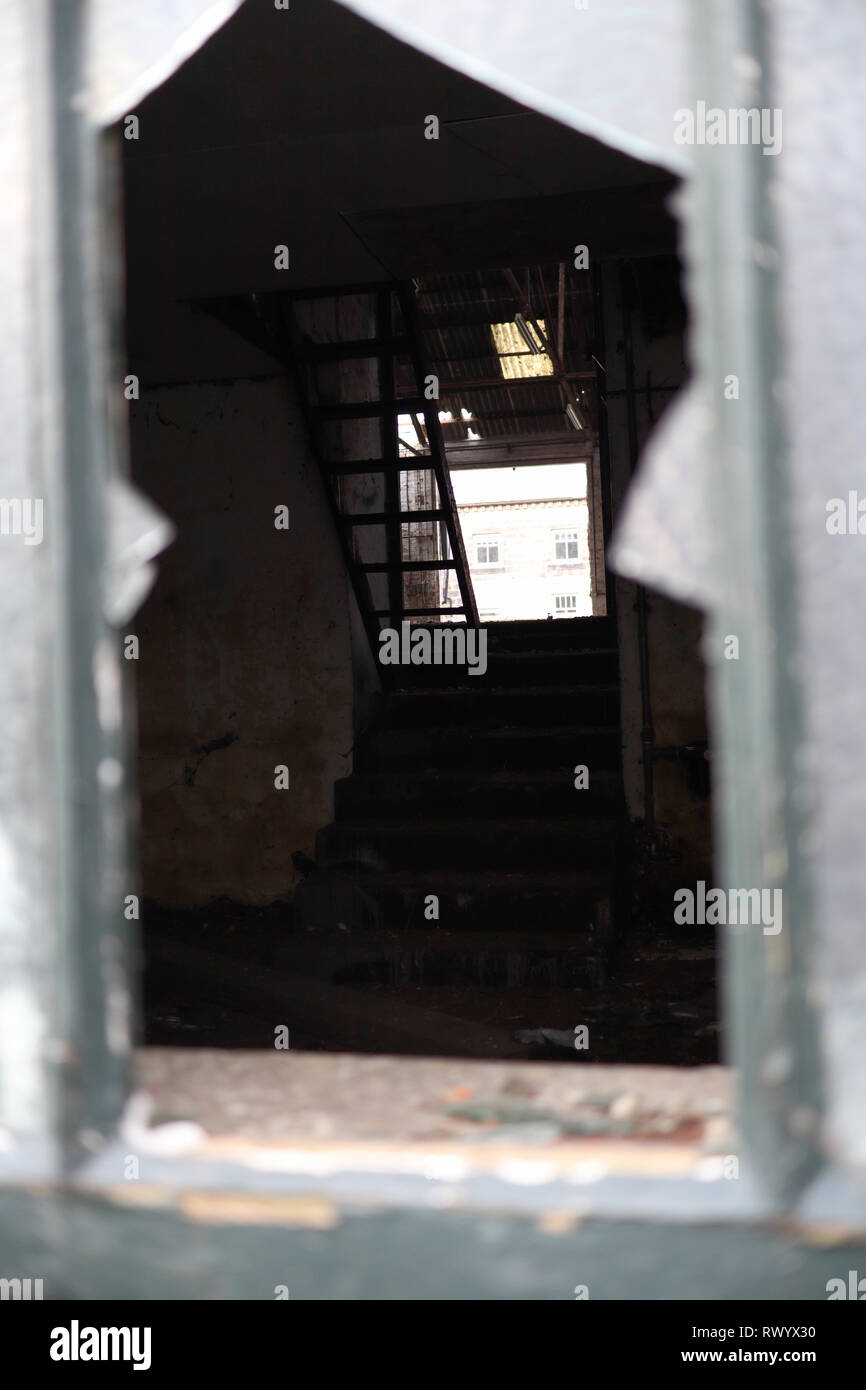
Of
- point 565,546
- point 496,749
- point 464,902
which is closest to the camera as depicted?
point 464,902

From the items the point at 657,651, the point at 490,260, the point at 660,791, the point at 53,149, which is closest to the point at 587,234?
the point at 490,260

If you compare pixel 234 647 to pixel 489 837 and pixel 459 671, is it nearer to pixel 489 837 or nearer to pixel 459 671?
pixel 459 671

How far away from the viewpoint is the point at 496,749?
5828mm

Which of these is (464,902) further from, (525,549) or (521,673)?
(525,549)

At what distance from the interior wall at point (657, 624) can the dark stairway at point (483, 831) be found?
19 centimetres

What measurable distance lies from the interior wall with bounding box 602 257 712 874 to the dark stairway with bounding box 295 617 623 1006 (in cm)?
19

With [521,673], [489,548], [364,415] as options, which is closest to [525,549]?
[489,548]

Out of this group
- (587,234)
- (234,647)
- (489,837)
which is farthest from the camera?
(234,647)

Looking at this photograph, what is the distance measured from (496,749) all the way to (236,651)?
62.3 inches
